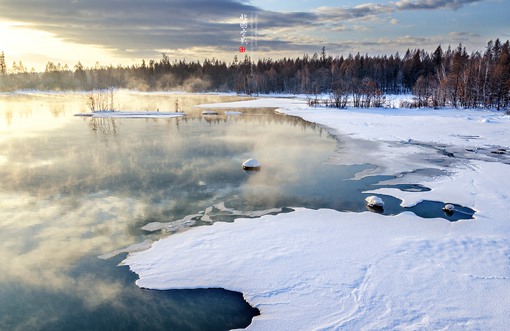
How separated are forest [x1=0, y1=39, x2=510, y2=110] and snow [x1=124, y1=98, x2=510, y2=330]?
41.3 metres

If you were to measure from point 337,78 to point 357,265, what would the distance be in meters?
90.1

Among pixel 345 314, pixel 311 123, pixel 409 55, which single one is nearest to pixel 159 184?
pixel 345 314

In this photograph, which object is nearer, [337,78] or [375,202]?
[375,202]

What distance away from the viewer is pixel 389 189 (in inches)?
529

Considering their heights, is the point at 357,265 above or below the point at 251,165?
below

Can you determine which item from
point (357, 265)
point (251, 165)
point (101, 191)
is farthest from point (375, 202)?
point (101, 191)

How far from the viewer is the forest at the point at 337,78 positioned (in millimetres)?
50406

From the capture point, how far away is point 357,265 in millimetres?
7941

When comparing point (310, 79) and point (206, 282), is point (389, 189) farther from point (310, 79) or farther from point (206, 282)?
point (310, 79)

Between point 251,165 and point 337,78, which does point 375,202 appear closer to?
point 251,165

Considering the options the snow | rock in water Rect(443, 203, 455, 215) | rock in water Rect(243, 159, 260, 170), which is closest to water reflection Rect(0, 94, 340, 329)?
rock in water Rect(243, 159, 260, 170)

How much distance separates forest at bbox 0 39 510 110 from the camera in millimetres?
50406

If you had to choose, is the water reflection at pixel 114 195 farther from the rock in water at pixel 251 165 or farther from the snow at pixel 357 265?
the snow at pixel 357 265

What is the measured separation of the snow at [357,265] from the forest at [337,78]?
41.3 meters
